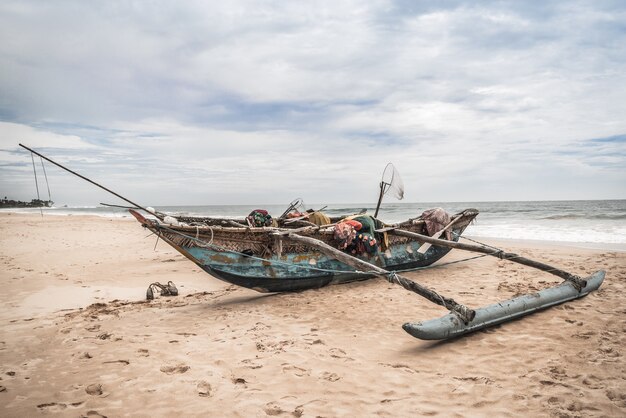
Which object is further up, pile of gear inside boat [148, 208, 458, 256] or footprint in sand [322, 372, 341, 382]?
pile of gear inside boat [148, 208, 458, 256]

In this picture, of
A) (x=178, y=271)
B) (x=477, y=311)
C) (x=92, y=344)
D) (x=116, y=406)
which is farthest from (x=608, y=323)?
(x=178, y=271)

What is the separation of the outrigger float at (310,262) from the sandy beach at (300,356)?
0.60ft

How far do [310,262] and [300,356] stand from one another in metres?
2.65

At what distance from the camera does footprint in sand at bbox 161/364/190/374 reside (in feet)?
11.2

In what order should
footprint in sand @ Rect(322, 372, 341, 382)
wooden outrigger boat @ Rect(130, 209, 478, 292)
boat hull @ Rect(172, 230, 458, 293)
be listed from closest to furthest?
footprint in sand @ Rect(322, 372, 341, 382)
wooden outrigger boat @ Rect(130, 209, 478, 292)
boat hull @ Rect(172, 230, 458, 293)

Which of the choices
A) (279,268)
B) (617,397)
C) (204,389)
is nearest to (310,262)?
(279,268)

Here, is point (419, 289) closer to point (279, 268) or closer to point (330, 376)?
point (330, 376)

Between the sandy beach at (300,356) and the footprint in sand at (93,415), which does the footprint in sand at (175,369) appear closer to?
the sandy beach at (300,356)

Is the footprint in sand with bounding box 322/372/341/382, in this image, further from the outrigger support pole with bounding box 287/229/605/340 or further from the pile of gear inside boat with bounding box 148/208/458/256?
the pile of gear inside boat with bounding box 148/208/458/256

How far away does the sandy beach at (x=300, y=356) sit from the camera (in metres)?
2.86

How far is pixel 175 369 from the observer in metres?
3.46

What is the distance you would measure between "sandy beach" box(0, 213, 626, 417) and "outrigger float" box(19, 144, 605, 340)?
183 millimetres

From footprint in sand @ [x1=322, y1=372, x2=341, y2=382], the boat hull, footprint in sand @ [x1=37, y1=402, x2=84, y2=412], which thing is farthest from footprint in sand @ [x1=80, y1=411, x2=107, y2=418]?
the boat hull

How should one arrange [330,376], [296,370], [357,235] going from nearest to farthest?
[330,376] → [296,370] → [357,235]
